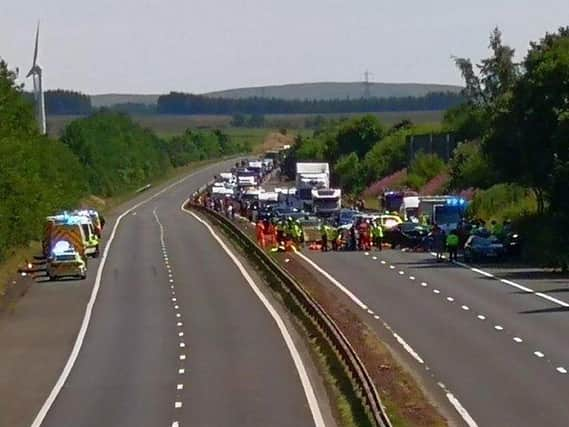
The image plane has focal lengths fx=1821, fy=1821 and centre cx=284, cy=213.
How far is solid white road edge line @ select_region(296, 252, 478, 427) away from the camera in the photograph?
29234mm

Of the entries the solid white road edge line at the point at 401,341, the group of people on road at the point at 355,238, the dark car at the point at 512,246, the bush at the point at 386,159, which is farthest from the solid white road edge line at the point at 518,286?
the bush at the point at 386,159

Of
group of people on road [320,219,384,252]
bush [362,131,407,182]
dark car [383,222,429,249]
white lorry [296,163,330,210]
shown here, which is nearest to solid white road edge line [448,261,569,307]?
dark car [383,222,429,249]

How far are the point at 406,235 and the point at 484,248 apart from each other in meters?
10.5

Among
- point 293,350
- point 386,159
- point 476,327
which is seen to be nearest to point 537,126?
point 476,327

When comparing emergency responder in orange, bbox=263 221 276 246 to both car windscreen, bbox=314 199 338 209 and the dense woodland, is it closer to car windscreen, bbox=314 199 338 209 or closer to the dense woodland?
the dense woodland

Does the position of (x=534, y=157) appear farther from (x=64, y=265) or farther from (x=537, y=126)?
(x=64, y=265)

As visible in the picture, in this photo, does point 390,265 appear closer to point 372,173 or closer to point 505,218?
point 505,218

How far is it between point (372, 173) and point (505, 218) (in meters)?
83.5

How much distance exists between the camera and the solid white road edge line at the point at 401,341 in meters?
29.2

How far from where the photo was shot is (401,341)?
41688mm

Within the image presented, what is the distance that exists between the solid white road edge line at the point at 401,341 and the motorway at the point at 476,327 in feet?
0.07

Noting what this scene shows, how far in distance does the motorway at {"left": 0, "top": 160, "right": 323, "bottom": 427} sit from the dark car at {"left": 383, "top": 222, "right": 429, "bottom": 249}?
930cm

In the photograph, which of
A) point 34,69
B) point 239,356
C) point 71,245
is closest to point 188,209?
point 34,69

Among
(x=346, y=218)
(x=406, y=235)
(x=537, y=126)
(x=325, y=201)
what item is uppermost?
(x=537, y=126)
